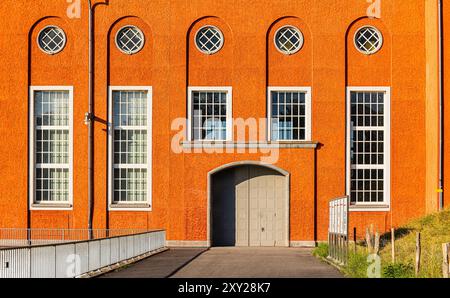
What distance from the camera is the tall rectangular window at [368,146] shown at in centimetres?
3584

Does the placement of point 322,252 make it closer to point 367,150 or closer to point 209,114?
point 367,150

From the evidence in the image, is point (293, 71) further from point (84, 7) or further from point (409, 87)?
point (84, 7)

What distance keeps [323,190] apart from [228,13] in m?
7.79

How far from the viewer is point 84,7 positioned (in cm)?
3650

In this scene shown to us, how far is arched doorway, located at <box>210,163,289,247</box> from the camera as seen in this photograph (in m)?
36.2

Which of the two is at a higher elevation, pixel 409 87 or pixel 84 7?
pixel 84 7

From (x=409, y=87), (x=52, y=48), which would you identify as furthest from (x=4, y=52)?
(x=409, y=87)

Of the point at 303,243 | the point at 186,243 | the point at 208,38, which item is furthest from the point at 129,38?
the point at 303,243

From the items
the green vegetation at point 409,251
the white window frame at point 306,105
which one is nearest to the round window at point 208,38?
the white window frame at point 306,105

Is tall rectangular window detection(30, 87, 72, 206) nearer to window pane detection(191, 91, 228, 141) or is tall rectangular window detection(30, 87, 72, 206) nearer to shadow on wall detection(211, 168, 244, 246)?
window pane detection(191, 91, 228, 141)

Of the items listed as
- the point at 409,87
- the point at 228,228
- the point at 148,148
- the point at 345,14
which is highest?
the point at 345,14

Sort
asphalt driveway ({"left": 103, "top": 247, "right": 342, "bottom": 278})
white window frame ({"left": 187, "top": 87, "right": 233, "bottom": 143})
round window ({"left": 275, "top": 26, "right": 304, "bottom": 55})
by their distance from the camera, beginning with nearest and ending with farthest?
asphalt driveway ({"left": 103, "top": 247, "right": 342, "bottom": 278}) → white window frame ({"left": 187, "top": 87, "right": 233, "bottom": 143}) → round window ({"left": 275, "top": 26, "right": 304, "bottom": 55})

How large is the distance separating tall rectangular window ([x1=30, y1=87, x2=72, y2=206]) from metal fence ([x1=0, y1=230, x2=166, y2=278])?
30.0 feet

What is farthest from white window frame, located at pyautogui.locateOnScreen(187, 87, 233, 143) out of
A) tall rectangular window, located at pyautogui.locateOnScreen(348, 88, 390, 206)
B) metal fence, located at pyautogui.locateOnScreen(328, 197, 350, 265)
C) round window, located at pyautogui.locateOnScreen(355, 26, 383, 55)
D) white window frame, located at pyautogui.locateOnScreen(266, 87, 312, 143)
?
metal fence, located at pyautogui.locateOnScreen(328, 197, 350, 265)
